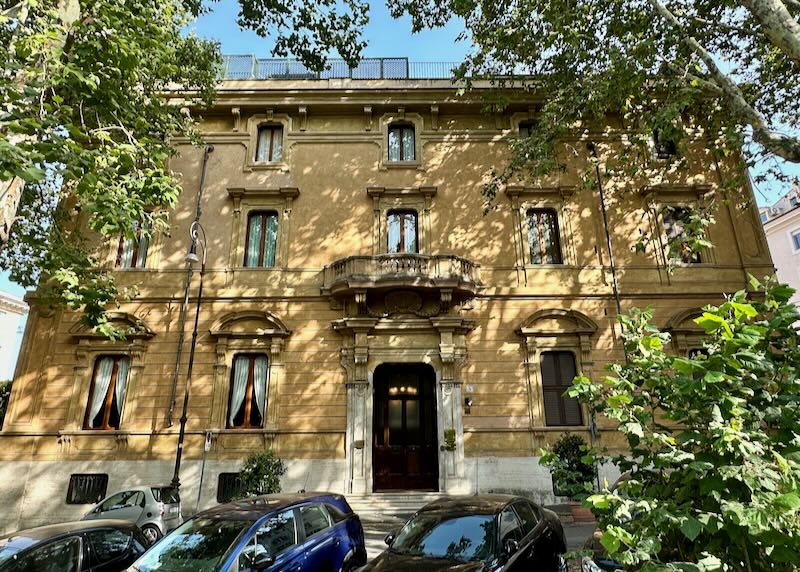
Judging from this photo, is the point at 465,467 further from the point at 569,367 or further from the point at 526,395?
the point at 569,367

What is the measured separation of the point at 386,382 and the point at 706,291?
1050 cm

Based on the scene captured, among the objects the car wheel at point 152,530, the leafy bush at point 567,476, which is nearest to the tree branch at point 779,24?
the leafy bush at point 567,476

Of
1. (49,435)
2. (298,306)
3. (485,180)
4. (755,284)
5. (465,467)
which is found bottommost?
(465,467)

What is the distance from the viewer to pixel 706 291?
49.0 ft

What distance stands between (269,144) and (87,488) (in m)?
12.1

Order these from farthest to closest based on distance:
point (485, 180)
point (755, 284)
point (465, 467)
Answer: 1. point (485, 180)
2. point (465, 467)
3. point (755, 284)

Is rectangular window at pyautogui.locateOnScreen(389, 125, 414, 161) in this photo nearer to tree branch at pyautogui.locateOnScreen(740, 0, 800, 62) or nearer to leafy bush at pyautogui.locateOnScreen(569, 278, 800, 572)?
tree branch at pyautogui.locateOnScreen(740, 0, 800, 62)

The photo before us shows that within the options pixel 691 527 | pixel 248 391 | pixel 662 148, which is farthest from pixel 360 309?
pixel 691 527

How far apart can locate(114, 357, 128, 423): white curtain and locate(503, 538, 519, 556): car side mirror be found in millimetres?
12863

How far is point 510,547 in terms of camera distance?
5.54 meters

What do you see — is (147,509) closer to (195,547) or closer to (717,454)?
(195,547)

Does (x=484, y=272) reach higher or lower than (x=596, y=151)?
lower

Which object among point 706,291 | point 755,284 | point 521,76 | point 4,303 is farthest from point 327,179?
point 4,303

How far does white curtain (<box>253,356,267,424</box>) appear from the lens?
14266mm
